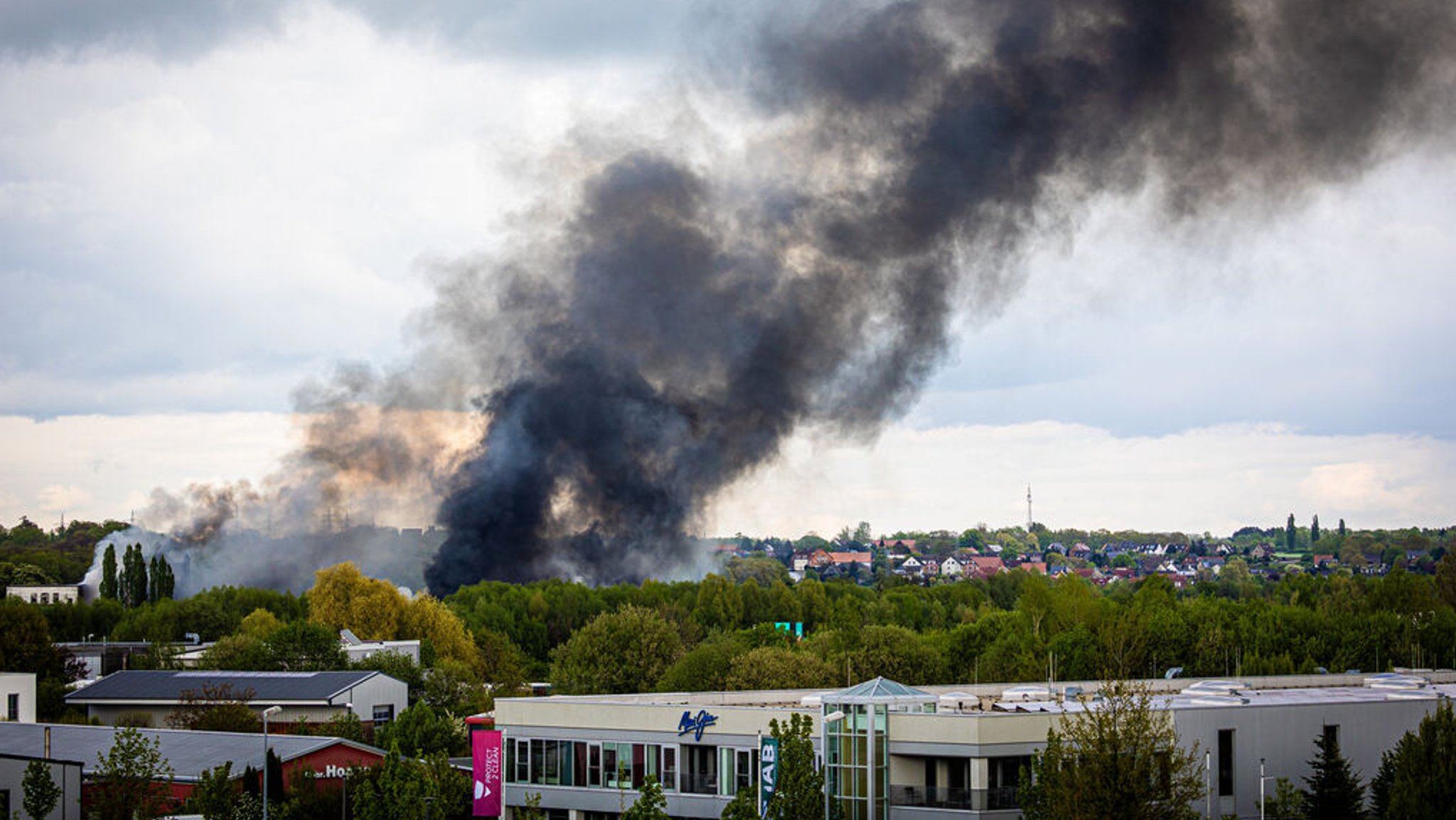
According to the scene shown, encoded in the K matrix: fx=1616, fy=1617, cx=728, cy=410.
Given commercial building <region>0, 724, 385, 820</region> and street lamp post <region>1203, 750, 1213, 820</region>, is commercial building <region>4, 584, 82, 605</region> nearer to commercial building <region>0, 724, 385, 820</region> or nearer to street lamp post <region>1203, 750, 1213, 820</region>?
commercial building <region>0, 724, 385, 820</region>

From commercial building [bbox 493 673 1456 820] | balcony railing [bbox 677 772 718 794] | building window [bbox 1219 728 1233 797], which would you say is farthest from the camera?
balcony railing [bbox 677 772 718 794]

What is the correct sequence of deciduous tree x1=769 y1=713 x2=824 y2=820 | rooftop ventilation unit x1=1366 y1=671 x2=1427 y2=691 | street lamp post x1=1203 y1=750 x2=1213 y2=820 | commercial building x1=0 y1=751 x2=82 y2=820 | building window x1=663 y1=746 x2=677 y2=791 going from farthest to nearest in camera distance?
rooftop ventilation unit x1=1366 y1=671 x2=1427 y2=691
commercial building x1=0 y1=751 x2=82 y2=820
building window x1=663 y1=746 x2=677 y2=791
street lamp post x1=1203 y1=750 x2=1213 y2=820
deciduous tree x1=769 y1=713 x2=824 y2=820

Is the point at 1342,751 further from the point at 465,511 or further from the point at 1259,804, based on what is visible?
the point at 465,511

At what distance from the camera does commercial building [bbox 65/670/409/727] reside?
260 feet

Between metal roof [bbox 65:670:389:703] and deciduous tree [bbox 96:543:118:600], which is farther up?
deciduous tree [bbox 96:543:118:600]

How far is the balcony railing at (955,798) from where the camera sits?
144 ft

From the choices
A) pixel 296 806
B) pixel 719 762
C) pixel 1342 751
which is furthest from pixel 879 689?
pixel 296 806

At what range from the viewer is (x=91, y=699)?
8488 cm

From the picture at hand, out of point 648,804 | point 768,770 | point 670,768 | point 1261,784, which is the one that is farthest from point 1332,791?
point 648,804

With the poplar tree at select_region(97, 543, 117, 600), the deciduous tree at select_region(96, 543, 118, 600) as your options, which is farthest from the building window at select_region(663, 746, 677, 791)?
the poplar tree at select_region(97, 543, 117, 600)

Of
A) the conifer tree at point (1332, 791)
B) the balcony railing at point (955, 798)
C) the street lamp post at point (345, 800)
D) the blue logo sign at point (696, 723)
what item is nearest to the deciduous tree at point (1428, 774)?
the conifer tree at point (1332, 791)

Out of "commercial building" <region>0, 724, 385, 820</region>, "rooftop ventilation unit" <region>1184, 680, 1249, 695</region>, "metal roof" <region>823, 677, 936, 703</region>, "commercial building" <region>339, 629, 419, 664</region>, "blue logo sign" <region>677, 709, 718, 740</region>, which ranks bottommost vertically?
"commercial building" <region>0, 724, 385, 820</region>

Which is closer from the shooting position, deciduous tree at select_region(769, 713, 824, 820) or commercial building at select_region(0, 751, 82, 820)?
deciduous tree at select_region(769, 713, 824, 820)

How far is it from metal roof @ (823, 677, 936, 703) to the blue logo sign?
4.64m
